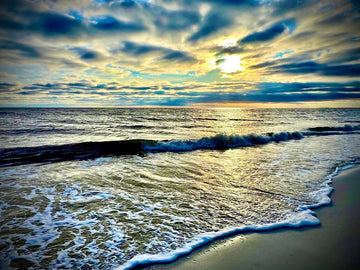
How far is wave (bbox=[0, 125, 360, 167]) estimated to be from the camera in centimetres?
1020

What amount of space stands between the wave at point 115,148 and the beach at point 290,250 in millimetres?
9451

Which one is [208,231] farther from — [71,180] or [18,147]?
[18,147]

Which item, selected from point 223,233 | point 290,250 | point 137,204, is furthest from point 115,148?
point 290,250

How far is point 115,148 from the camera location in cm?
1328

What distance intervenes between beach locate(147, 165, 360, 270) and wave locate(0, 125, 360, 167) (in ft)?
31.0

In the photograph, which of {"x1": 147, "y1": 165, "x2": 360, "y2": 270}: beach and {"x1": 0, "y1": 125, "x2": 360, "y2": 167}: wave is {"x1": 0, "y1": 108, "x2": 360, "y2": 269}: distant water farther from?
{"x1": 0, "y1": 125, "x2": 360, "y2": 167}: wave

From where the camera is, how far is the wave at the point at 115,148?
10.2m

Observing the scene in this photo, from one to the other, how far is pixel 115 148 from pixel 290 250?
39.6ft

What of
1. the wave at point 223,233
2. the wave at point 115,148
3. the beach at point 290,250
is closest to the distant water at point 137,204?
the wave at point 223,233

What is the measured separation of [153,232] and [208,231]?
3.76 ft

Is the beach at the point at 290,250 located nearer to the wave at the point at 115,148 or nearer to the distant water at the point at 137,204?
the distant water at the point at 137,204

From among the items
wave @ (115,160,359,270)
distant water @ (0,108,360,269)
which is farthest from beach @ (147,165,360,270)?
distant water @ (0,108,360,269)

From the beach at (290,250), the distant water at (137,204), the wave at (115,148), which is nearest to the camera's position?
the beach at (290,250)

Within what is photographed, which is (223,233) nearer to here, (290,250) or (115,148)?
(290,250)
